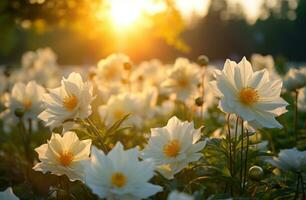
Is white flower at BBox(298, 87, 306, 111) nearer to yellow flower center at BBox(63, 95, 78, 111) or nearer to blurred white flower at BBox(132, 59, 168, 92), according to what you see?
yellow flower center at BBox(63, 95, 78, 111)

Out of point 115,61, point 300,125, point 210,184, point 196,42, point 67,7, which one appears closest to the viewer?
point 210,184

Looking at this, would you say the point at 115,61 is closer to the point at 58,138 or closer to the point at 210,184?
the point at 210,184

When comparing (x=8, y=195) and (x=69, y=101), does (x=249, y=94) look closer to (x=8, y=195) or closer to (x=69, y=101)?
(x=69, y=101)

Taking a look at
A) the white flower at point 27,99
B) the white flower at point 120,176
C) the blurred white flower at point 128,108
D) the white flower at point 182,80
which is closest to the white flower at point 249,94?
the white flower at point 120,176

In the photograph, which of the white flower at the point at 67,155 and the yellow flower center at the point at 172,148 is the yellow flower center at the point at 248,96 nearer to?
the yellow flower center at the point at 172,148

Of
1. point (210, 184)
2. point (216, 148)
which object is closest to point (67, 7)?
point (210, 184)

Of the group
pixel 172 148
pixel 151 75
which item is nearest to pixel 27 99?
pixel 172 148

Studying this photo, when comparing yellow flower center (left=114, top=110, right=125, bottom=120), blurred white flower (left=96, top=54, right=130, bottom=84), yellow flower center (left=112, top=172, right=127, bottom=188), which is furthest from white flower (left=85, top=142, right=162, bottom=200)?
blurred white flower (left=96, top=54, right=130, bottom=84)
